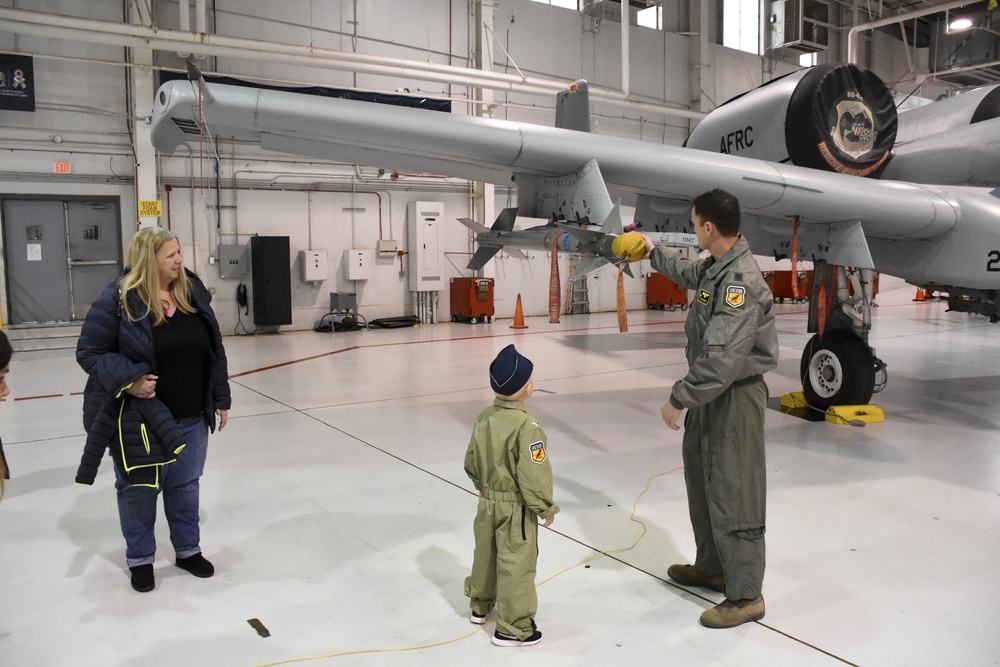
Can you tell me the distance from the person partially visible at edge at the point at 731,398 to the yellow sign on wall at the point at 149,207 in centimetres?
1327

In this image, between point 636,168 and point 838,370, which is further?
point 838,370

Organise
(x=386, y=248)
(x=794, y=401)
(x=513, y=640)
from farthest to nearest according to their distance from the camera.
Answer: (x=386, y=248), (x=794, y=401), (x=513, y=640)

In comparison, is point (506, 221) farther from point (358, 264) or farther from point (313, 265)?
point (358, 264)

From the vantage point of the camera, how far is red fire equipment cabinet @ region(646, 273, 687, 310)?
2186 cm

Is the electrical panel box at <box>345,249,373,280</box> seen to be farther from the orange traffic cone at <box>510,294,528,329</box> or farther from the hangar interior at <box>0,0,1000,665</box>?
the orange traffic cone at <box>510,294,528,329</box>

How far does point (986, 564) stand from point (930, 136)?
231 inches

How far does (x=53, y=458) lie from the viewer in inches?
246

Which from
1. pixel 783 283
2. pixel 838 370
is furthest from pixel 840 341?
pixel 783 283

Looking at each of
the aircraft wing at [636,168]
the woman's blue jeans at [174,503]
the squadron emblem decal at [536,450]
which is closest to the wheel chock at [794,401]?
the aircraft wing at [636,168]

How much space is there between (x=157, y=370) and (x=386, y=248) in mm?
14090

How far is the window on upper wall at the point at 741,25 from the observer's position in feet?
77.6

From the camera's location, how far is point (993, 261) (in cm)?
664

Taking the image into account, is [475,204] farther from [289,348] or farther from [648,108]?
[289,348]

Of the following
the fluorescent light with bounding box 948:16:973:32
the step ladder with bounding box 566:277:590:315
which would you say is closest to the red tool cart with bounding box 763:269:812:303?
the step ladder with bounding box 566:277:590:315
